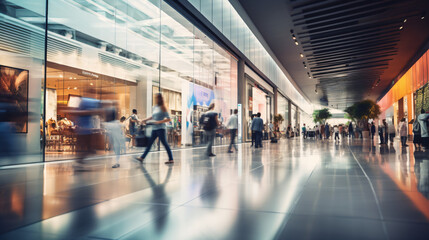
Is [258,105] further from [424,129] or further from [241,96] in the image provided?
[424,129]

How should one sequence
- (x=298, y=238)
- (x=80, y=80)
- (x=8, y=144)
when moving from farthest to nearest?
(x=80, y=80)
(x=8, y=144)
(x=298, y=238)

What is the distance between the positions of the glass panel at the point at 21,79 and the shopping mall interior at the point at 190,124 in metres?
0.03

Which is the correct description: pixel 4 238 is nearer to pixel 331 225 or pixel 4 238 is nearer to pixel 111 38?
pixel 331 225

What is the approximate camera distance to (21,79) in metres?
6.75

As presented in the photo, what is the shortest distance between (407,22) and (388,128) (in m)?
6.10

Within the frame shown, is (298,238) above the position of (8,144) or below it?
below

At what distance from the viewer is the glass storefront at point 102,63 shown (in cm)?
679

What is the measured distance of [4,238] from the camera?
189 centimetres

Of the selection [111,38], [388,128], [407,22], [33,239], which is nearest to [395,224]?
[33,239]

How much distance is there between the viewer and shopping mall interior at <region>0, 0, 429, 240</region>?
91.7 inches

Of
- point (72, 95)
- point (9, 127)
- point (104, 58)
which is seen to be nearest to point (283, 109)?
point (72, 95)

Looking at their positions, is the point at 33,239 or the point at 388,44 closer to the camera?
the point at 33,239

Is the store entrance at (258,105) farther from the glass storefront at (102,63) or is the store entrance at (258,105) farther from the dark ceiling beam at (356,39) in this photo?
the glass storefront at (102,63)

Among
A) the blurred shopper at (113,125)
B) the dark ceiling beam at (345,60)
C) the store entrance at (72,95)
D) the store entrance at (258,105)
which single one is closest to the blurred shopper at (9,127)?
the blurred shopper at (113,125)
